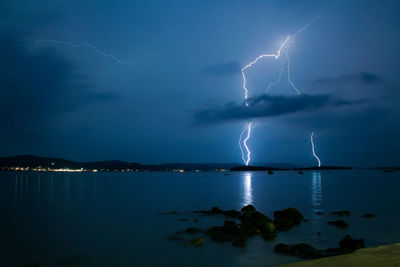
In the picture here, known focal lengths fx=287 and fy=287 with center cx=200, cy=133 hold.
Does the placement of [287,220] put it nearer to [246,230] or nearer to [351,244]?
[246,230]

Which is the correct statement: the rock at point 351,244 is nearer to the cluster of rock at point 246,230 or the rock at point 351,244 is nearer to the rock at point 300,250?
the rock at point 300,250

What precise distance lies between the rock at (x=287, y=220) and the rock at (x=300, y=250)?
3.71 metres

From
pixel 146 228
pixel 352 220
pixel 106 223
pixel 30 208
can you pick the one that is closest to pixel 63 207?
pixel 30 208

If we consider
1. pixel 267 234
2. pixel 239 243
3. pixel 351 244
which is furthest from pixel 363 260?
pixel 267 234

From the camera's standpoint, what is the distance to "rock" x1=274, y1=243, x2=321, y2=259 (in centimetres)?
970

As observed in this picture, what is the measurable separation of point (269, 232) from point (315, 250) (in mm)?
3106

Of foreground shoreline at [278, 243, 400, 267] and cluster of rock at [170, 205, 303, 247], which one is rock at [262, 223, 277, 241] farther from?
foreground shoreline at [278, 243, 400, 267]

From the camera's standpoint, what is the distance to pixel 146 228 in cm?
1559

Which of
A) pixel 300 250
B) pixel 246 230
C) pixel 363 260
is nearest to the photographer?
pixel 363 260

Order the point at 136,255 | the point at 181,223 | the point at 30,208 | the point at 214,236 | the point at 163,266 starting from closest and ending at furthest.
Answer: the point at 163,266 → the point at 136,255 → the point at 214,236 → the point at 181,223 → the point at 30,208

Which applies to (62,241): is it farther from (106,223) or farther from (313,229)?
(313,229)

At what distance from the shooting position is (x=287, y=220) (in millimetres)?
14930

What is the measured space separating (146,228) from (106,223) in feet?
9.86

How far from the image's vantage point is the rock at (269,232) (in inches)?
494
